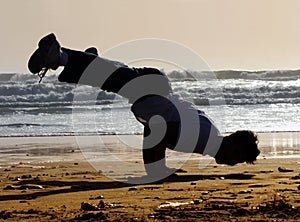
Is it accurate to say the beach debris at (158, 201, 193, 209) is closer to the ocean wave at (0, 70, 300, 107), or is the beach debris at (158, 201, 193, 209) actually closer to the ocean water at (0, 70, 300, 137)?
the ocean water at (0, 70, 300, 137)

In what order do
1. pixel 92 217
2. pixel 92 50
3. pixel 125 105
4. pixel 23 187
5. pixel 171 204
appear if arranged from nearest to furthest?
pixel 92 217
pixel 171 204
pixel 23 187
pixel 92 50
pixel 125 105

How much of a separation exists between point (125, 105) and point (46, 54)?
51.6 feet

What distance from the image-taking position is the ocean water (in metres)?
17.4

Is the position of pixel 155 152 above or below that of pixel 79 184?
above

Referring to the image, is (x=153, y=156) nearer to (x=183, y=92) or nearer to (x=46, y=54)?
(x=46, y=54)

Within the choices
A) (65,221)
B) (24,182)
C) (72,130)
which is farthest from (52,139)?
(65,221)

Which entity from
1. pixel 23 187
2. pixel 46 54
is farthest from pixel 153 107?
pixel 23 187

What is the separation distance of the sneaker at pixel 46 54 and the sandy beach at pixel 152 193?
1.10 metres

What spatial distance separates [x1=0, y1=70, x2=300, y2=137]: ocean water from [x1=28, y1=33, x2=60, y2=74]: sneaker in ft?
30.2

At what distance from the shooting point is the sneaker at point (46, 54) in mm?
5961

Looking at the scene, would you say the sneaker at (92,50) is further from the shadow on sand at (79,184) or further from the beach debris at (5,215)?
the beach debris at (5,215)

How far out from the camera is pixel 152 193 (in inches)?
219

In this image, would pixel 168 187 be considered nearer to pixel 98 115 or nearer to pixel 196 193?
pixel 196 193

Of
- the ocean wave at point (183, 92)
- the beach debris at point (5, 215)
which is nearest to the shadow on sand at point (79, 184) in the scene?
the beach debris at point (5, 215)
